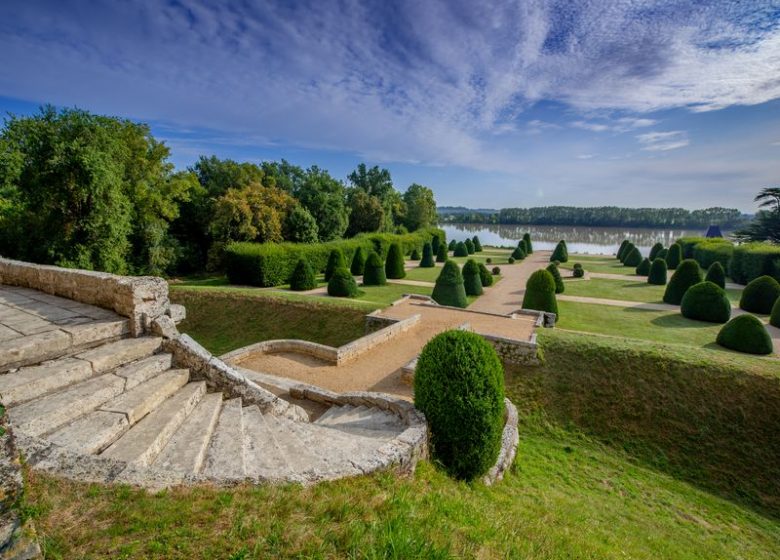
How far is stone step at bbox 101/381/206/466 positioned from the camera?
3110 mm

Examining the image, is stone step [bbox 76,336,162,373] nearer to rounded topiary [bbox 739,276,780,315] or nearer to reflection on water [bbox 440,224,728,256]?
rounded topiary [bbox 739,276,780,315]

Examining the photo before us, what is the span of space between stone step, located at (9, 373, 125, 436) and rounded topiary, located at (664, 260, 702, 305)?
870 inches

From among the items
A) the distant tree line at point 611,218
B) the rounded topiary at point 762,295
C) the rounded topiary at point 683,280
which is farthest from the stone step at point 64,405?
the distant tree line at point 611,218

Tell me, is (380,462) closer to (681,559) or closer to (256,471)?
(256,471)

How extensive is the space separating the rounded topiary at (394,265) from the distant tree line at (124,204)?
27.1ft

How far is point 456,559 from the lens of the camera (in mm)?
2457

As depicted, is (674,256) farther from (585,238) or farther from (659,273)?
(585,238)

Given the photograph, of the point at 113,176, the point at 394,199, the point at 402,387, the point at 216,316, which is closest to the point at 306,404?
the point at 402,387

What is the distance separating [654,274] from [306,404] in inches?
1007

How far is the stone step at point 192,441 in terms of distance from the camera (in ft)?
10.6

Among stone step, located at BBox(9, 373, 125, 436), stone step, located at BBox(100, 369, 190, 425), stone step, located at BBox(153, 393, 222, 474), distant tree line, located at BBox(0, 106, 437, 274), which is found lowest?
stone step, located at BBox(153, 393, 222, 474)

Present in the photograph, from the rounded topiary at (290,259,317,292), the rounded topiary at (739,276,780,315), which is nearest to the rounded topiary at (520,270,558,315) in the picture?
the rounded topiary at (739,276,780,315)

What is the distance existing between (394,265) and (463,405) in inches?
803

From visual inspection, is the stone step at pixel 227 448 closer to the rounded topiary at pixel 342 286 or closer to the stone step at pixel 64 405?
the stone step at pixel 64 405
